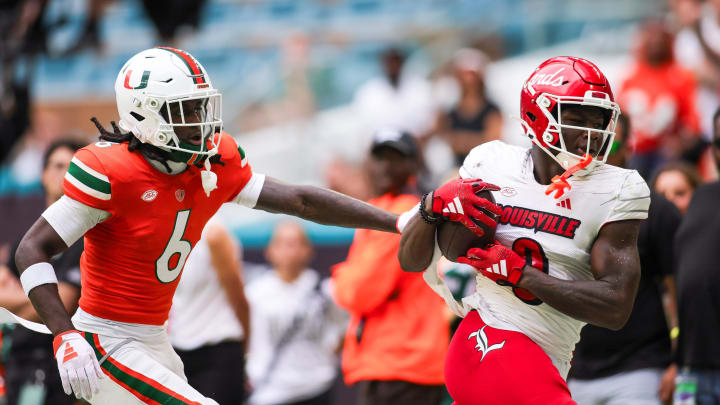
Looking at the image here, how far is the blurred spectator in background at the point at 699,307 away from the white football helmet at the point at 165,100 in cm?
238

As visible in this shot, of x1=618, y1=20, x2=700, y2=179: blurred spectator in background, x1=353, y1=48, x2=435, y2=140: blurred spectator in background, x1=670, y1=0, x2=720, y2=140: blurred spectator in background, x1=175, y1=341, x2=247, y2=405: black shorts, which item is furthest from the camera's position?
x1=353, y1=48, x2=435, y2=140: blurred spectator in background

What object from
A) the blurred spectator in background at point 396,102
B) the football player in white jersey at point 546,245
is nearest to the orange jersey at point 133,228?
the football player in white jersey at point 546,245

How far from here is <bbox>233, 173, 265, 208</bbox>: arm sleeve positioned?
12.9ft

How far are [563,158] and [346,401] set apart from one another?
175 inches

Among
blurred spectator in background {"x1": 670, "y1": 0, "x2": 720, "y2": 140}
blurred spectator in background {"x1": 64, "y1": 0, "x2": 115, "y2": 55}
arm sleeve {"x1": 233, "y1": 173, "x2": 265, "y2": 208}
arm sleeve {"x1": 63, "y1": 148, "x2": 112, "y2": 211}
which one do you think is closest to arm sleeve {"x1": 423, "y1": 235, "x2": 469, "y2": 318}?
arm sleeve {"x1": 233, "y1": 173, "x2": 265, "y2": 208}

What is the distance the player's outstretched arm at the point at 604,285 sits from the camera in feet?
10.4

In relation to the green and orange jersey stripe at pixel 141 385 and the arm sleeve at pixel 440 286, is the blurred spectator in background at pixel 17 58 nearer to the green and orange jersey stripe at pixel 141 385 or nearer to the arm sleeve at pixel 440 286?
the green and orange jersey stripe at pixel 141 385

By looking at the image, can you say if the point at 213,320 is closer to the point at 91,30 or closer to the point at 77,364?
the point at 77,364

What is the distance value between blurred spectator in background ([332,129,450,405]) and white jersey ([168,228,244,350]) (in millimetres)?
773

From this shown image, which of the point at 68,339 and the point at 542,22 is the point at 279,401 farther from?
the point at 542,22

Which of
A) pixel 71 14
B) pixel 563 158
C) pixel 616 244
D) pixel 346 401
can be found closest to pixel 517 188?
pixel 563 158

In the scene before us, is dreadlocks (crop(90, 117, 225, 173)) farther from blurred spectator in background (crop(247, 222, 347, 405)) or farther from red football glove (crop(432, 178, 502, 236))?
blurred spectator in background (crop(247, 222, 347, 405))

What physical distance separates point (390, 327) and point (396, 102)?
4.99 metres

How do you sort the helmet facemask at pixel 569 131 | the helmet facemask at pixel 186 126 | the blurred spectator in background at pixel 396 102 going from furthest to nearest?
the blurred spectator in background at pixel 396 102
the helmet facemask at pixel 186 126
the helmet facemask at pixel 569 131
